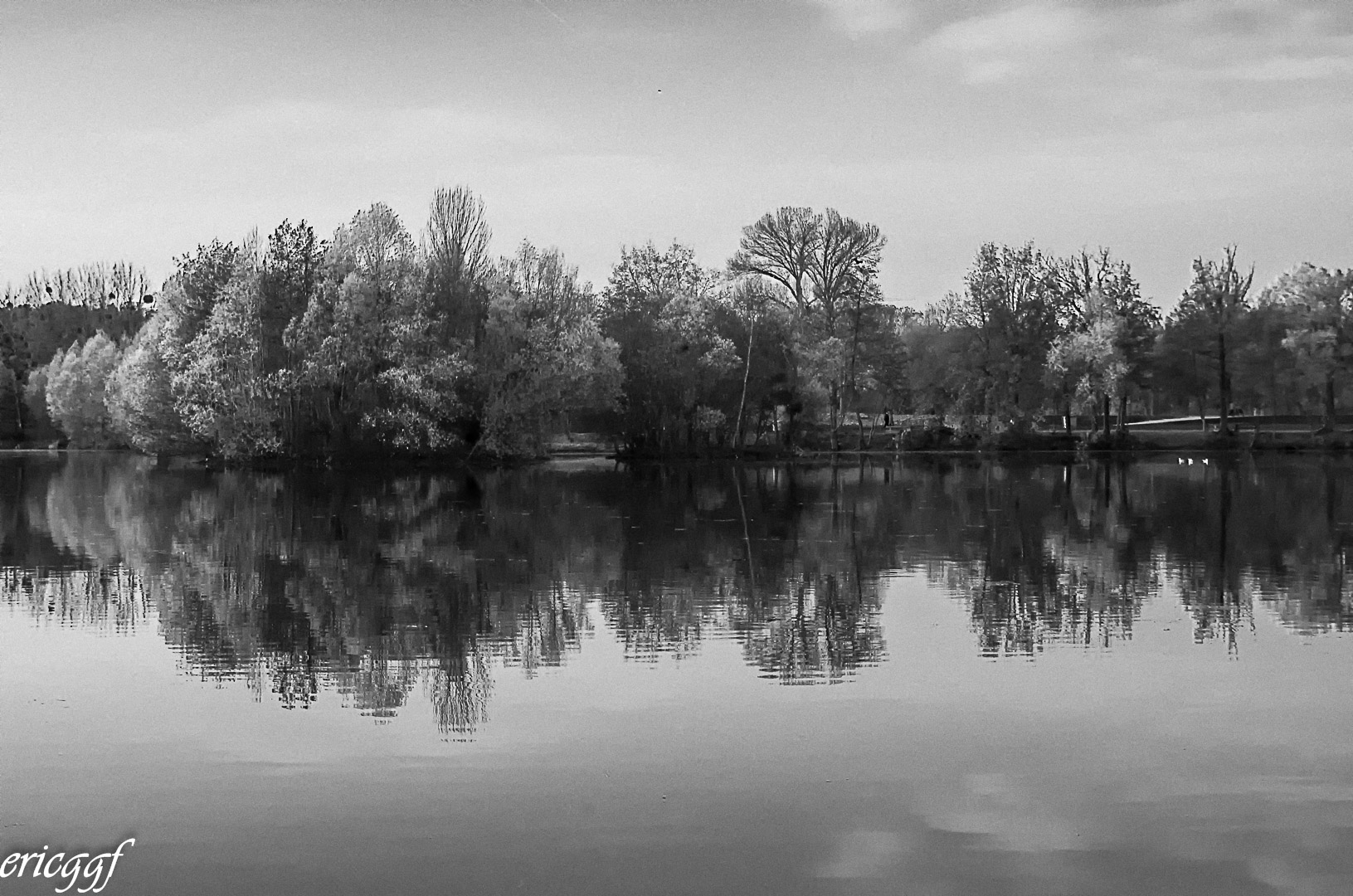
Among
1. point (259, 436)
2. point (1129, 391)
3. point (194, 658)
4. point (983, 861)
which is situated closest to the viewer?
point (983, 861)

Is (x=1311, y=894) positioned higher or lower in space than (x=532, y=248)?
lower

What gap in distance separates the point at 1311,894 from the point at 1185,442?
81560mm

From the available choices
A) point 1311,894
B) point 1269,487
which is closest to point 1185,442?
point 1269,487

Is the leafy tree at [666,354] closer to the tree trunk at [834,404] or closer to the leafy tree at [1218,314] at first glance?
the tree trunk at [834,404]

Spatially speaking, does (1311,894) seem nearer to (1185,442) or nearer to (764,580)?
(764,580)

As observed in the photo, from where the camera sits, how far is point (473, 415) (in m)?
70.5

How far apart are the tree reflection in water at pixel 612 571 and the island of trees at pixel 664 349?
63.7 feet

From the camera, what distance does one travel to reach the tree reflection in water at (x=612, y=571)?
52.3 feet

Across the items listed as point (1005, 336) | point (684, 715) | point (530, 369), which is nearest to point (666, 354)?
point (530, 369)

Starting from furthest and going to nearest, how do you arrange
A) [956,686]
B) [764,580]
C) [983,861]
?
1. [764,580]
2. [956,686]
3. [983,861]
